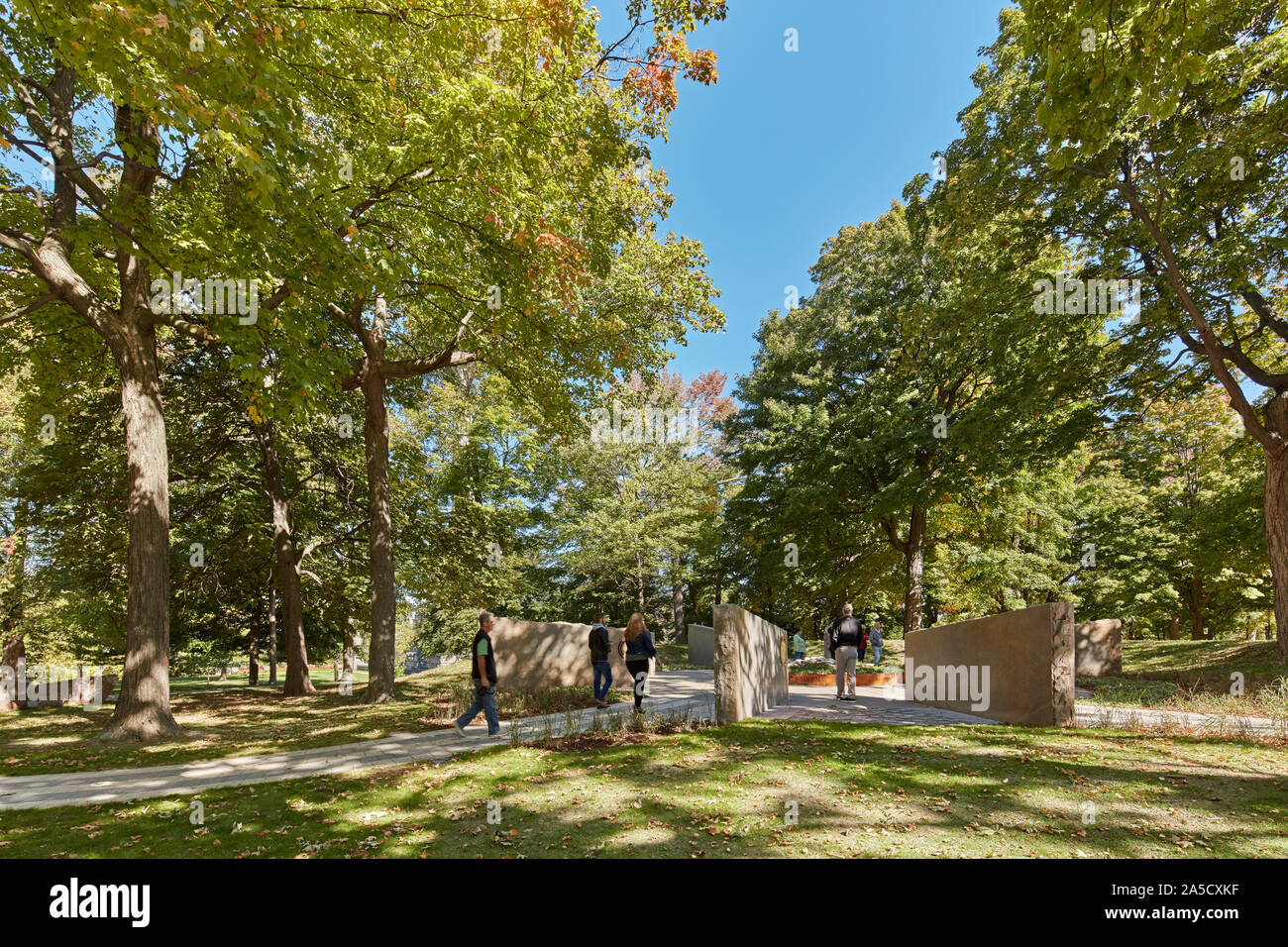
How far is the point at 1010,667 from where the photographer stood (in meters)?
9.20

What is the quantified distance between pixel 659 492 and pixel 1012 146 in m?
21.3

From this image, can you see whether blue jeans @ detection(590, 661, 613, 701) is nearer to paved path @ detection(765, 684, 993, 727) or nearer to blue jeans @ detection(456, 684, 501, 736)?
blue jeans @ detection(456, 684, 501, 736)

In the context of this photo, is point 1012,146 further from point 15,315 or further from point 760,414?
point 15,315

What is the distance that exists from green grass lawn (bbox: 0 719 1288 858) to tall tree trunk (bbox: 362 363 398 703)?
771 cm

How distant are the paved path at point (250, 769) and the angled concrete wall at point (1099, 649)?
13353mm

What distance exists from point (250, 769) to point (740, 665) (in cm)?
677

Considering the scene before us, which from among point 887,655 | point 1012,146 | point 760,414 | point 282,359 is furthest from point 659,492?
point 282,359

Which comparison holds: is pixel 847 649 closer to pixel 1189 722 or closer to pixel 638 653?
pixel 638 653

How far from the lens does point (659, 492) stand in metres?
30.9

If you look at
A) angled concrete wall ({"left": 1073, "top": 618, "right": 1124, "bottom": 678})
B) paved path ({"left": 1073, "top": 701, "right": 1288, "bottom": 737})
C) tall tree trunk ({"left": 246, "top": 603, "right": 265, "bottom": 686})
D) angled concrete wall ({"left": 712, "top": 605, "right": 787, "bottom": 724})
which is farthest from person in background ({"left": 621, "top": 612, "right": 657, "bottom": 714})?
tall tree trunk ({"left": 246, "top": 603, "right": 265, "bottom": 686})

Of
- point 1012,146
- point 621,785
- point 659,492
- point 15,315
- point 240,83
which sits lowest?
point 621,785

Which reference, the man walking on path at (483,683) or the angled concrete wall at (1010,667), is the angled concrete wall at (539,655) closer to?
the man walking on path at (483,683)

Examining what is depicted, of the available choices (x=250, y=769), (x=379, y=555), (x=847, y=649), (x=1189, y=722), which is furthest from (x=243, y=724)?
(x=1189, y=722)

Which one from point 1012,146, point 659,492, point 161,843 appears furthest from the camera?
point 659,492
